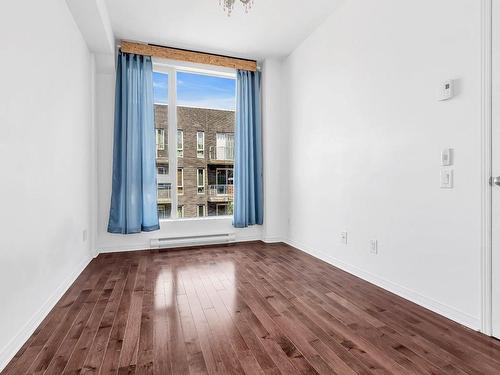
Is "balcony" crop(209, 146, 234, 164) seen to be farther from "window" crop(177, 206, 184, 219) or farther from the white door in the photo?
the white door

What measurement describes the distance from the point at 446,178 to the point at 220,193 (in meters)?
3.29

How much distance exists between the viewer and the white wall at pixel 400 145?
2.02 metres

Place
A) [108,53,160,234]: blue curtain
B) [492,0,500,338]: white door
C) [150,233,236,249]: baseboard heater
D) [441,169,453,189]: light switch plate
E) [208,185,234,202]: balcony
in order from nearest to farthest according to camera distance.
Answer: [492,0,500,338]: white door, [441,169,453,189]: light switch plate, [108,53,160,234]: blue curtain, [150,233,236,249]: baseboard heater, [208,185,234,202]: balcony

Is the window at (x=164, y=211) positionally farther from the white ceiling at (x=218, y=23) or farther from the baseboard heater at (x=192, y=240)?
the white ceiling at (x=218, y=23)

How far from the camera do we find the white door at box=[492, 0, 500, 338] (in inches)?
71.9

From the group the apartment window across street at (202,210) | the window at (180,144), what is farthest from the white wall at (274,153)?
the window at (180,144)

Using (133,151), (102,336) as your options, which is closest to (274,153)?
(133,151)

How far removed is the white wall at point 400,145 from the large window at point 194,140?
59.9 inches

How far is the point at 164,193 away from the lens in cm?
445

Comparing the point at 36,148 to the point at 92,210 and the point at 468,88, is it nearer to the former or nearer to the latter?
the point at 92,210

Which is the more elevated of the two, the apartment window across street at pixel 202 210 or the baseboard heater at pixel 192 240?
the apartment window across street at pixel 202 210

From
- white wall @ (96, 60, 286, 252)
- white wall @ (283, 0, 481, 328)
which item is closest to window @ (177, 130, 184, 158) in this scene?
white wall @ (96, 60, 286, 252)

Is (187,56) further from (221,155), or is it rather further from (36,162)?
(36,162)

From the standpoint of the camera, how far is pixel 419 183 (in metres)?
2.35
